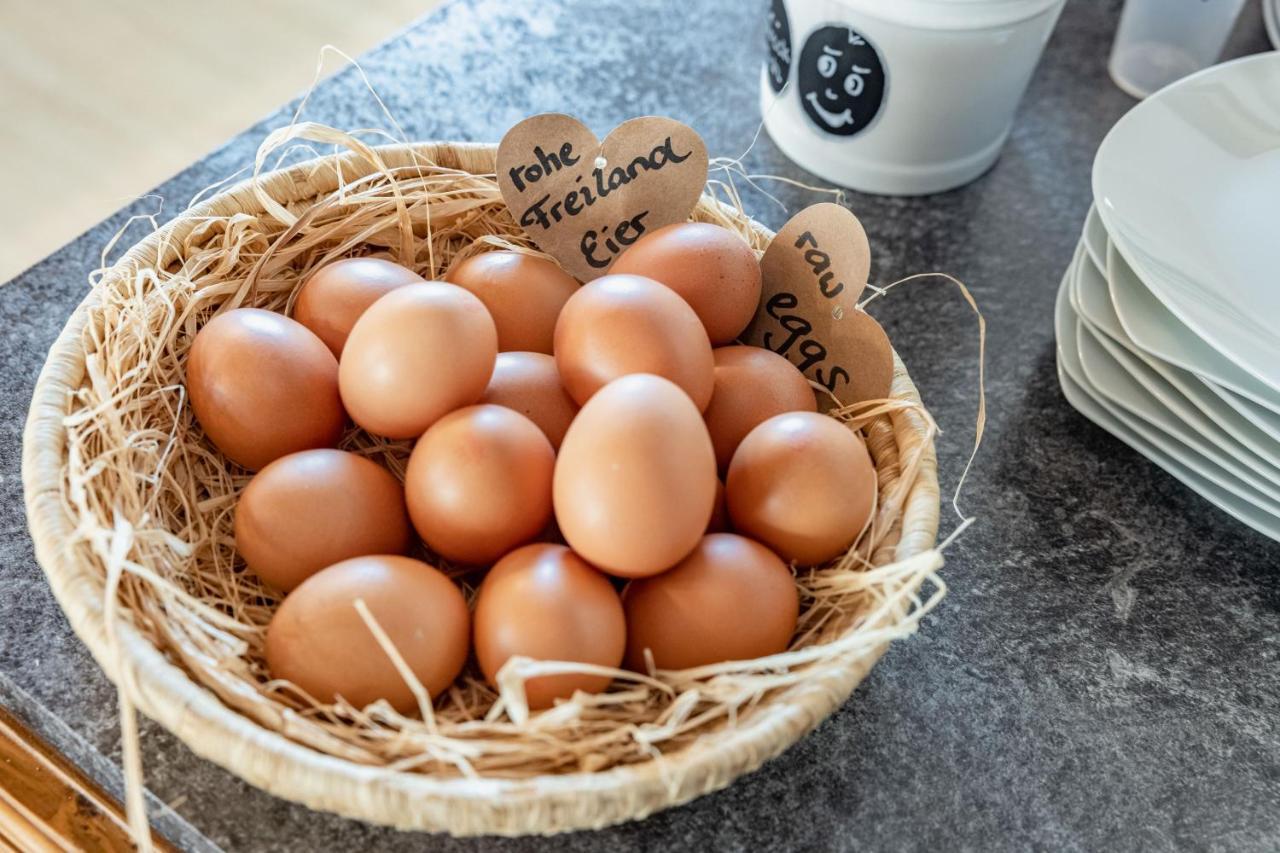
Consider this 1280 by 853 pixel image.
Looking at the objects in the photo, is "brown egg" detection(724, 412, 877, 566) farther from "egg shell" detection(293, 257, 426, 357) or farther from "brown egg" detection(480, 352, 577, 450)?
"egg shell" detection(293, 257, 426, 357)

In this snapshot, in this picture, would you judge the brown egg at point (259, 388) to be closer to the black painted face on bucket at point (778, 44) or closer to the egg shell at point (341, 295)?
the egg shell at point (341, 295)

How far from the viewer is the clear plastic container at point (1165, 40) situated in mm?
1157

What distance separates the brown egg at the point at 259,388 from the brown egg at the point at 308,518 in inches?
1.5

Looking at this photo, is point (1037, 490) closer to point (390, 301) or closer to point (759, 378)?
point (759, 378)

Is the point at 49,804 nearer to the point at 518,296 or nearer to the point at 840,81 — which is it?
the point at 518,296

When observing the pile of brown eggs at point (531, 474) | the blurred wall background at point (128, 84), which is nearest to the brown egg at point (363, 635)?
the pile of brown eggs at point (531, 474)

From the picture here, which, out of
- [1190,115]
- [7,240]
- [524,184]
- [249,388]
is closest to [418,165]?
[524,184]

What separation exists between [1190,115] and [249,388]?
717 mm

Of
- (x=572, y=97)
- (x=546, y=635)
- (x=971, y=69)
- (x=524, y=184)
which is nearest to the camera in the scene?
(x=546, y=635)

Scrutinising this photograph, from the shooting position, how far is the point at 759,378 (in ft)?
2.42

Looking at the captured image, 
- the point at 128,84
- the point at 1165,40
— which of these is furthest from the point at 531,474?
the point at 128,84

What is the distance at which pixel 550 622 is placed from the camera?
59 cm

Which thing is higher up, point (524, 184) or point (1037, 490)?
point (524, 184)

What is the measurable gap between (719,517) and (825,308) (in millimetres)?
175
